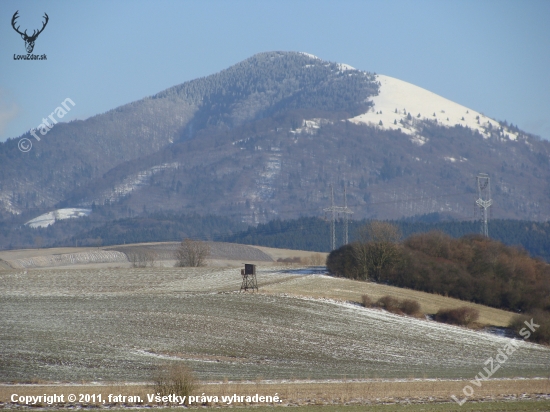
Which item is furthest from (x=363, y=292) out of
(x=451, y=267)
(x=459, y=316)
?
(x=451, y=267)

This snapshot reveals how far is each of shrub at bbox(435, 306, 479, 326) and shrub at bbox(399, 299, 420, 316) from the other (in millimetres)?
2143

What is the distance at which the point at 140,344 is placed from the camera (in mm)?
50062

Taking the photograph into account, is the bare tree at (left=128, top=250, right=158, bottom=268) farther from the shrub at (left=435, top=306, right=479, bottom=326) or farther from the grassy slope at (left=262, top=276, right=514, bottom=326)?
the shrub at (left=435, top=306, right=479, bottom=326)

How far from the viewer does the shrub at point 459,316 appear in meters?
73.1

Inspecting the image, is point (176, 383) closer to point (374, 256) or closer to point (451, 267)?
point (374, 256)

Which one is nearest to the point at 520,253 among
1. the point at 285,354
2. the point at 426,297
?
the point at 426,297

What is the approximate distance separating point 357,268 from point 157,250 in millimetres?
71806

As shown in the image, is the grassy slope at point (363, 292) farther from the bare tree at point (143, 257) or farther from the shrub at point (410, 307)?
the bare tree at point (143, 257)

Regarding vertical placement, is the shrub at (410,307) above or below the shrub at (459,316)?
above

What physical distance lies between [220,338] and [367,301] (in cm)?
2445

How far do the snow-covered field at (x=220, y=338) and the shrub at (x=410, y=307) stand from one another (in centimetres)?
308

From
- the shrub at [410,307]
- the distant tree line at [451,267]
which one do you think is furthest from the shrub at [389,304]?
the distant tree line at [451,267]

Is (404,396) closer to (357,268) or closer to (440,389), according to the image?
(440,389)

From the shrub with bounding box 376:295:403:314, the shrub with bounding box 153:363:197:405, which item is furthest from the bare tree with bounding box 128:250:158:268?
the shrub with bounding box 153:363:197:405
